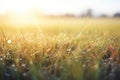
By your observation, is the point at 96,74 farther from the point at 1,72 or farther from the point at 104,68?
the point at 1,72

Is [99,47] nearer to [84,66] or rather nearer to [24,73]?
[84,66]

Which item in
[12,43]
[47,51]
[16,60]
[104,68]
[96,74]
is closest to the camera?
[96,74]

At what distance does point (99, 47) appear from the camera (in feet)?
18.7

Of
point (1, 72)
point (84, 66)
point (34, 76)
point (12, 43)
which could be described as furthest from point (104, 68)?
point (12, 43)

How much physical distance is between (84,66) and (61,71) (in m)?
0.28

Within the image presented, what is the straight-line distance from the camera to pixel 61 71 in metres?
4.44

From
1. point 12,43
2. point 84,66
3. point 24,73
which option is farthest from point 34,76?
point 12,43

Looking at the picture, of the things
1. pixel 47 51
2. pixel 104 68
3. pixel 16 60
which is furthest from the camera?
pixel 47 51

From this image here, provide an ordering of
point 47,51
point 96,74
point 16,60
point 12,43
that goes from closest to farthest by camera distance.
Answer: point 96,74
point 16,60
point 47,51
point 12,43

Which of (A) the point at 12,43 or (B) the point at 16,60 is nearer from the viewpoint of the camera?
(B) the point at 16,60

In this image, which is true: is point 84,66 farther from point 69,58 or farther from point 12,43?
point 12,43

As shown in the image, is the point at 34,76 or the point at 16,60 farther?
the point at 16,60

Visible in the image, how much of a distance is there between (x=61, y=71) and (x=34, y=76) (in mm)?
345

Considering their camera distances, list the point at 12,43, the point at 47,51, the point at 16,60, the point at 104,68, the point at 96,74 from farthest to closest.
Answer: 1. the point at 12,43
2. the point at 47,51
3. the point at 16,60
4. the point at 104,68
5. the point at 96,74
